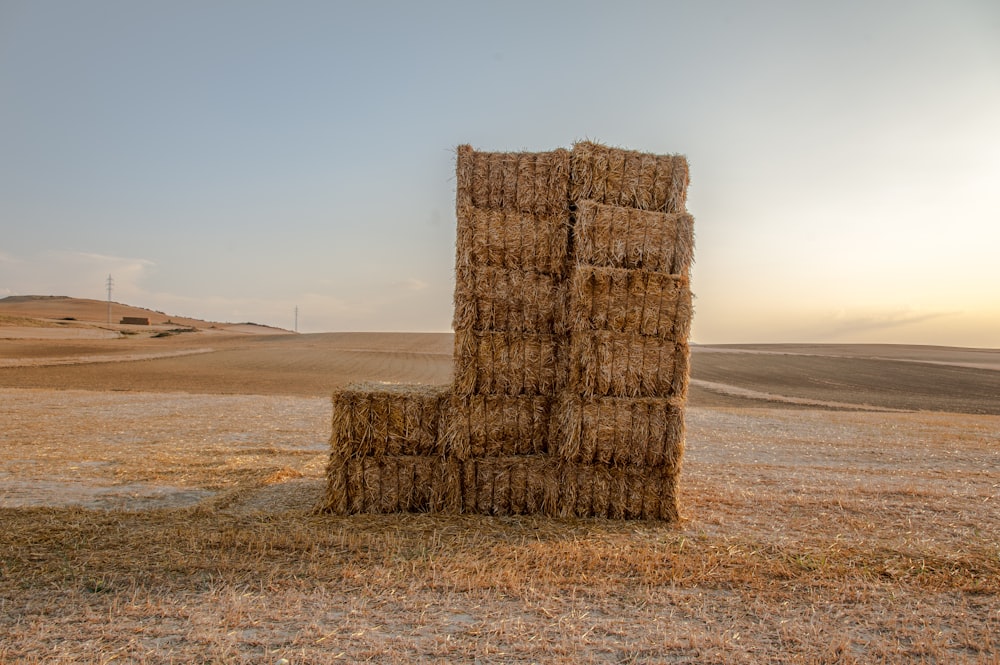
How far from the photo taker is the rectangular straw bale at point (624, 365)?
24.7 ft

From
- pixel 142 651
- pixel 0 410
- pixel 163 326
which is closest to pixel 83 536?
pixel 142 651

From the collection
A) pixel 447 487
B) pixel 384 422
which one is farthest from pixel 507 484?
pixel 384 422

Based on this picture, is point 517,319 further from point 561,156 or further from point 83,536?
point 83,536

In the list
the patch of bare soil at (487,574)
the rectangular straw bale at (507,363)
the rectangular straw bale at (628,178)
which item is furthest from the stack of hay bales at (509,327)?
the patch of bare soil at (487,574)

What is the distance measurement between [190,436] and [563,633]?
1109 centimetres

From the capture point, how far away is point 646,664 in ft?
13.6

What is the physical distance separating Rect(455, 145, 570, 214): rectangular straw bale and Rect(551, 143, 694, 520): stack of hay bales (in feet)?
0.60

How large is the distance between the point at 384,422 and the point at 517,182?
3.32m

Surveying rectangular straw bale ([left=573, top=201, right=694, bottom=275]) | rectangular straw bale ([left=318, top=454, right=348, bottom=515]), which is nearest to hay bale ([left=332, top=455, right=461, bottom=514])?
rectangular straw bale ([left=318, top=454, right=348, bottom=515])

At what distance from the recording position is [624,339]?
7.61m

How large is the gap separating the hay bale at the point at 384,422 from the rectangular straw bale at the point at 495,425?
24 centimetres

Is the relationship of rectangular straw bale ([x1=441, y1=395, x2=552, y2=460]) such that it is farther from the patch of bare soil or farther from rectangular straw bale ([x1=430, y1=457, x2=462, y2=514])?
the patch of bare soil

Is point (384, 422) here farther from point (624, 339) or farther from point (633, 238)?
point (633, 238)

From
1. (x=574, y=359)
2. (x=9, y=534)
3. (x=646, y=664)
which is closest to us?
(x=646, y=664)
